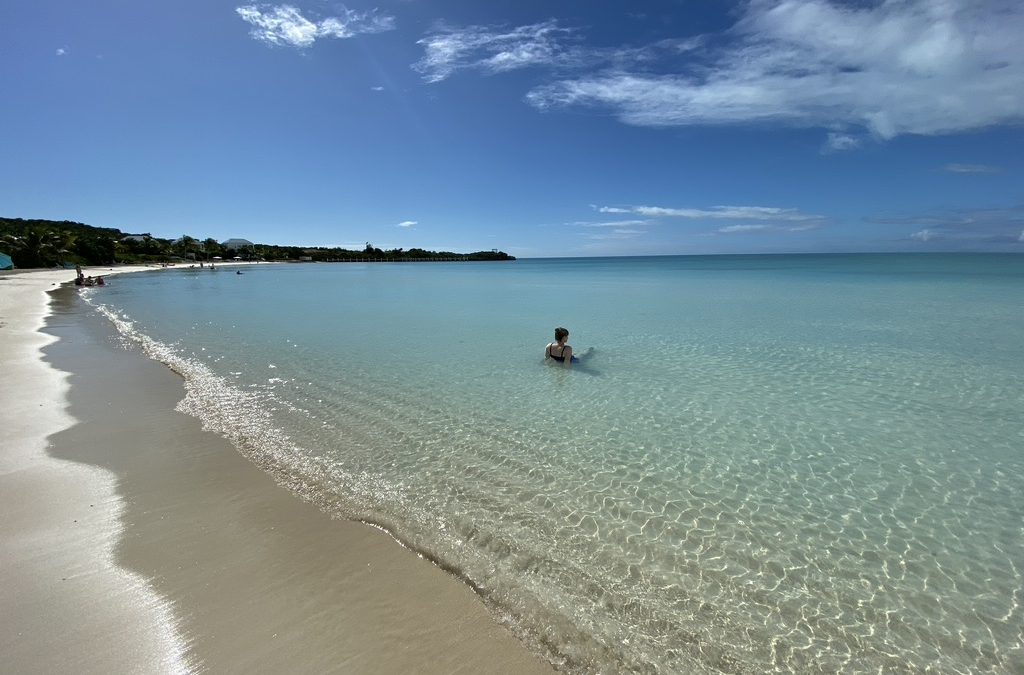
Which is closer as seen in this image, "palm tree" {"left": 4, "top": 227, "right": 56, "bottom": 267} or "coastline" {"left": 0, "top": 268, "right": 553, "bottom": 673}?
"coastline" {"left": 0, "top": 268, "right": 553, "bottom": 673}

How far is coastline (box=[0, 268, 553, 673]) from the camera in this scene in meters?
3.50

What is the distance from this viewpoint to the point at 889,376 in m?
12.0

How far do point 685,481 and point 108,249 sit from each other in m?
114

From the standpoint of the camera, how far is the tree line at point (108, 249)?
66938mm

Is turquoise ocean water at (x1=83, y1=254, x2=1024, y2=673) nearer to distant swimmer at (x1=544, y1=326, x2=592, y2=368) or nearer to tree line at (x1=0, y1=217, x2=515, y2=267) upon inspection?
distant swimmer at (x1=544, y1=326, x2=592, y2=368)

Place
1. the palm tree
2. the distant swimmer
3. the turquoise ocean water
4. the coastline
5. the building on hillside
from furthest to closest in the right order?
the building on hillside < the palm tree < the distant swimmer < the turquoise ocean water < the coastline

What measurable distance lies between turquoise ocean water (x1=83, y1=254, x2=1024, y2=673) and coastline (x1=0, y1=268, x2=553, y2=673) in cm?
45

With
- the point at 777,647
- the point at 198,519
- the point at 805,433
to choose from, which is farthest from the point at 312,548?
the point at 805,433

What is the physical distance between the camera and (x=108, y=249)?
281 ft

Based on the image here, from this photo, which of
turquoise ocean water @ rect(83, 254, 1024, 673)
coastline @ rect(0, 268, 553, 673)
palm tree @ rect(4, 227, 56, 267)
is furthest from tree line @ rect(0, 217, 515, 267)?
coastline @ rect(0, 268, 553, 673)

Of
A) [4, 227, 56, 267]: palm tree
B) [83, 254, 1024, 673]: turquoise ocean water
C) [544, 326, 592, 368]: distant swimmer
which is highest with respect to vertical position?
[4, 227, 56, 267]: palm tree

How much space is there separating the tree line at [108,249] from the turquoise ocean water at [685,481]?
79851mm

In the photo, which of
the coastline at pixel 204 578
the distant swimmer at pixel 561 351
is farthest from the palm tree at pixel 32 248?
the distant swimmer at pixel 561 351

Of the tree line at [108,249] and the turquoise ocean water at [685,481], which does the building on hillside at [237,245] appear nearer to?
the tree line at [108,249]
